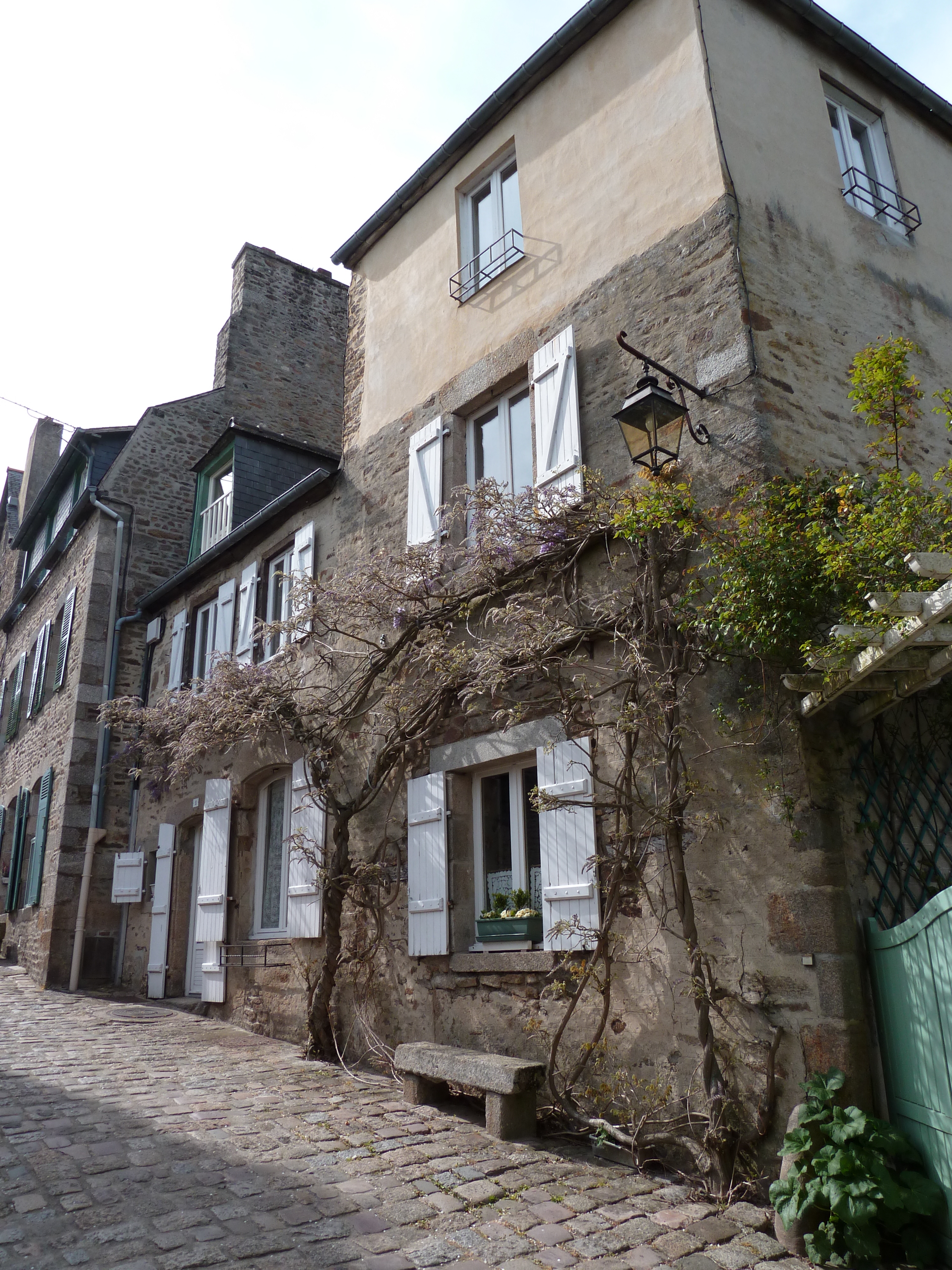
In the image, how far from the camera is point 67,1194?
355 centimetres

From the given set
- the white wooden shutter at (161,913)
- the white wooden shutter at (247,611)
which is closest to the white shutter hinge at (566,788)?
the white wooden shutter at (247,611)

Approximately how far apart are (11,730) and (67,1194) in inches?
484

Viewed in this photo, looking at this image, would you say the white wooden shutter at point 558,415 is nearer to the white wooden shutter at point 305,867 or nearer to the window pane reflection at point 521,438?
the window pane reflection at point 521,438

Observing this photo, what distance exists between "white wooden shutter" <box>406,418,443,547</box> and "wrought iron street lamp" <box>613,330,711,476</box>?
1876mm

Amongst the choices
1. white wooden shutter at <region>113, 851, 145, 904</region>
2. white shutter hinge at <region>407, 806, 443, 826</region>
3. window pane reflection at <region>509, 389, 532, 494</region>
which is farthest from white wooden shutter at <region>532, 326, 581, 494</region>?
white wooden shutter at <region>113, 851, 145, 904</region>

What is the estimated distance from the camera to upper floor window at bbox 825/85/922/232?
20.6 feet

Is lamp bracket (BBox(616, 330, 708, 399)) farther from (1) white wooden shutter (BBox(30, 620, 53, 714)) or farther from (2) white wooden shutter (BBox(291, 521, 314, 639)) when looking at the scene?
(1) white wooden shutter (BBox(30, 620, 53, 714))

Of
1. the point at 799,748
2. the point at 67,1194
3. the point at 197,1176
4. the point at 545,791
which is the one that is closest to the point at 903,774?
the point at 799,748

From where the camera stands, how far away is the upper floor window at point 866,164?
6.29 metres

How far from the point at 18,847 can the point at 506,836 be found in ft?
31.6

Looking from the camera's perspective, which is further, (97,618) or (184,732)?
(97,618)

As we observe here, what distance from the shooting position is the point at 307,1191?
12.0 feet

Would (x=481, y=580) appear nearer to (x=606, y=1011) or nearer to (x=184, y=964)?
(x=606, y=1011)

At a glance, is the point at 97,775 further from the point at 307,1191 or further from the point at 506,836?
the point at 307,1191
